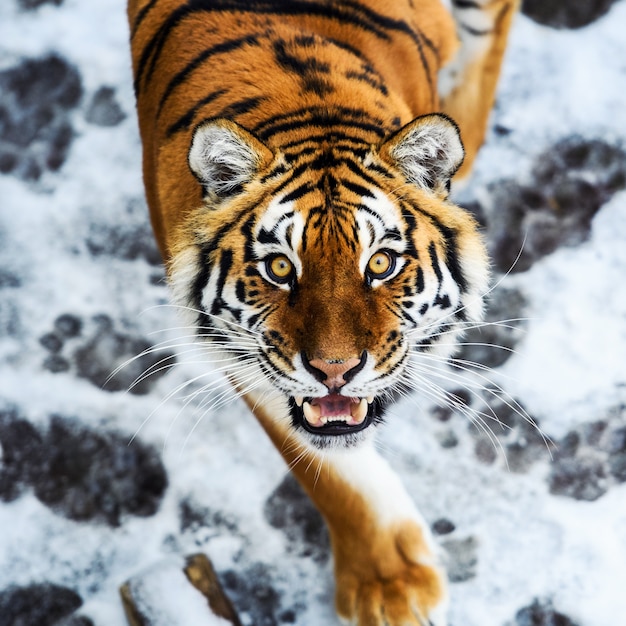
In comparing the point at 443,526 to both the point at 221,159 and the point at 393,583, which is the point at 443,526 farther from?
the point at 221,159

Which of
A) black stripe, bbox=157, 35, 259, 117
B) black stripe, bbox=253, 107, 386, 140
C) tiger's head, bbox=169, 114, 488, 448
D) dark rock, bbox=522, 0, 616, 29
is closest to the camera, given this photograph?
tiger's head, bbox=169, 114, 488, 448

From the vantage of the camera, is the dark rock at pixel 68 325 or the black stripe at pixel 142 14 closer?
the black stripe at pixel 142 14

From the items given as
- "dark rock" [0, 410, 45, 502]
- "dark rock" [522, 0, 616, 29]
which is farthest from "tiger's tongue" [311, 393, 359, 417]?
"dark rock" [522, 0, 616, 29]

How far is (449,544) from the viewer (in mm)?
1174

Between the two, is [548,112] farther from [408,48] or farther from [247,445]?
[247,445]

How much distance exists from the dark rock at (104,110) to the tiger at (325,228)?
0.32 m

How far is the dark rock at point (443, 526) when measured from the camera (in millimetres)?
1185

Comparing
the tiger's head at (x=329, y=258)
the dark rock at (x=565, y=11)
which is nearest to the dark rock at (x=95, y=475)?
the tiger's head at (x=329, y=258)

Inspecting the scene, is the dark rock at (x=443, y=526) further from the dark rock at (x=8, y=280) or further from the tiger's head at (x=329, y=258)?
the dark rock at (x=8, y=280)

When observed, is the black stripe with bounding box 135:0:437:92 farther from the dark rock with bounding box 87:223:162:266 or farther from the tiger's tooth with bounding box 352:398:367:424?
the tiger's tooth with bounding box 352:398:367:424

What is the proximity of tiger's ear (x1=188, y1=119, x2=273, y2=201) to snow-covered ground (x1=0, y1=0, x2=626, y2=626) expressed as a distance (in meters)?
0.42

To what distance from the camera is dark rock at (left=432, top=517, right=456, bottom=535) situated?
3.89 ft

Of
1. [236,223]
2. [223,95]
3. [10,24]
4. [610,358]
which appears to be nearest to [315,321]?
[236,223]

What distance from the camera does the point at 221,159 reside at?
2.76 feet
